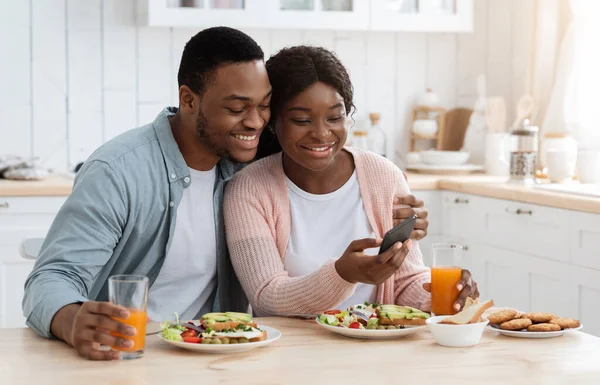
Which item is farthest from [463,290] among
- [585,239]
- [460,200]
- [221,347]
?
[460,200]

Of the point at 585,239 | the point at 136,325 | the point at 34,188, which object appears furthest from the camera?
the point at 34,188

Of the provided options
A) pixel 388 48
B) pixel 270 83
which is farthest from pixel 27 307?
pixel 388 48

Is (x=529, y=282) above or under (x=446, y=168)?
under

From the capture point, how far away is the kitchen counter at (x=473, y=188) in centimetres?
301

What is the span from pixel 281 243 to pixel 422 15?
226cm

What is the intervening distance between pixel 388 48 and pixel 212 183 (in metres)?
2.49

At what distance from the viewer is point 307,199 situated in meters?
2.13

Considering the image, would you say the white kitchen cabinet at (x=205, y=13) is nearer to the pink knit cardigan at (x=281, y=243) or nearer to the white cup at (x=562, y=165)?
the white cup at (x=562, y=165)

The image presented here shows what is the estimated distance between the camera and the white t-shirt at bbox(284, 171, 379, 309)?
206 centimetres

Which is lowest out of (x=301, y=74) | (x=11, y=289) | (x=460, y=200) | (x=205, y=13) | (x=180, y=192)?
(x=11, y=289)

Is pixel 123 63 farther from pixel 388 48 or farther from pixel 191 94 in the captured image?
pixel 191 94

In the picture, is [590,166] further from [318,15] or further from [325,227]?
[325,227]

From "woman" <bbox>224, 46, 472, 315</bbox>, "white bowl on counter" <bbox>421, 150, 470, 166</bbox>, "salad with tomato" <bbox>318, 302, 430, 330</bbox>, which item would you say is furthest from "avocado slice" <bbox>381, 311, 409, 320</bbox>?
"white bowl on counter" <bbox>421, 150, 470, 166</bbox>

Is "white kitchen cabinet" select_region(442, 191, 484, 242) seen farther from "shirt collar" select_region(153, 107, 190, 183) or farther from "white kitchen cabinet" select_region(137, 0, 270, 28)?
"shirt collar" select_region(153, 107, 190, 183)
